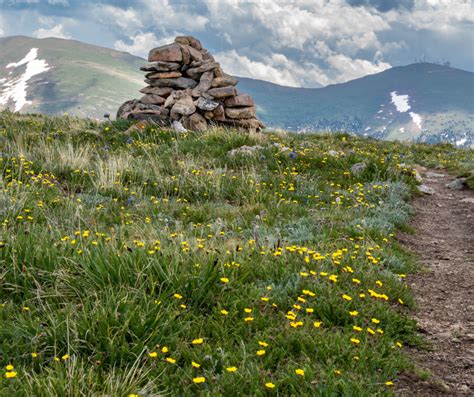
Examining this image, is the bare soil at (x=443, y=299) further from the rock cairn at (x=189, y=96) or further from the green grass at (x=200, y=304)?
the rock cairn at (x=189, y=96)

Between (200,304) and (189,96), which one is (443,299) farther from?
(189,96)

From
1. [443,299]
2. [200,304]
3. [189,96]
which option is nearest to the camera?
[200,304]

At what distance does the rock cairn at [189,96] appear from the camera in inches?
754

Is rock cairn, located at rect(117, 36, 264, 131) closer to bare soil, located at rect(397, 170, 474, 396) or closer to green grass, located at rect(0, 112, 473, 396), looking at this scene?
bare soil, located at rect(397, 170, 474, 396)

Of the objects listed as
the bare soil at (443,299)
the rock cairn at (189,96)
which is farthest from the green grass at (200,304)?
the rock cairn at (189,96)

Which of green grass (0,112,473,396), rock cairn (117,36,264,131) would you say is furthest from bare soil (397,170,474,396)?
rock cairn (117,36,264,131)

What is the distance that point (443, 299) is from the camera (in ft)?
18.7

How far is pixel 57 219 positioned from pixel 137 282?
9.58 ft

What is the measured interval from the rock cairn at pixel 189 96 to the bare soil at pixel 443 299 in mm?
10632

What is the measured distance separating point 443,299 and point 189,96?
51.3 feet

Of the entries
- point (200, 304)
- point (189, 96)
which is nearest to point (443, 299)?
point (200, 304)

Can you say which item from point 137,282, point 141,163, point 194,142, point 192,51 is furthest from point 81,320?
point 192,51

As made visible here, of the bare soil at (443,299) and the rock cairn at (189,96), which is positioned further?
the rock cairn at (189,96)

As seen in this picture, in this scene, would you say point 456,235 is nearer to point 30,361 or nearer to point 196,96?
point 30,361
